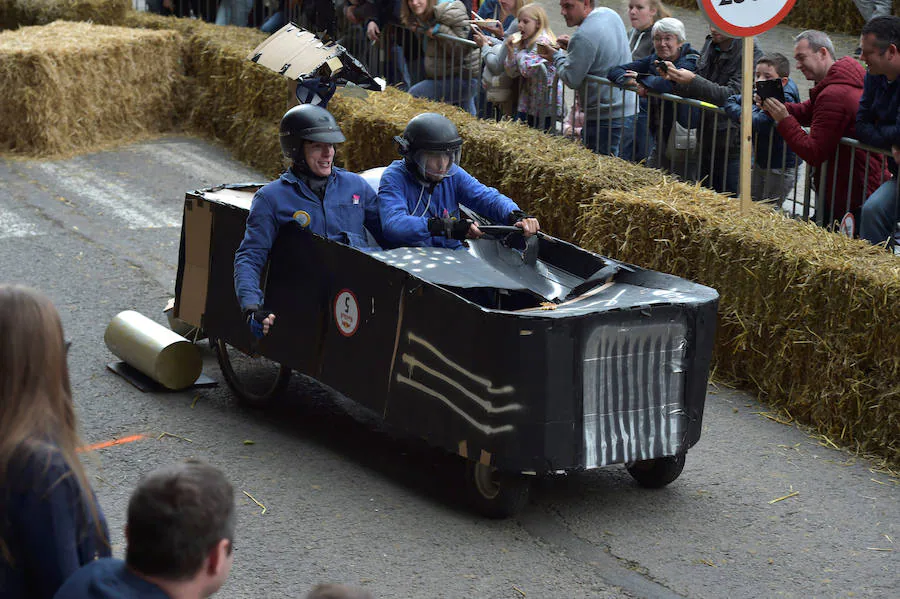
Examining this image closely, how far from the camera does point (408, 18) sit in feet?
43.8

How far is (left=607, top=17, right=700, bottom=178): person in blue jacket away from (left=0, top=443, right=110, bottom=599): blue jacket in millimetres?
7587

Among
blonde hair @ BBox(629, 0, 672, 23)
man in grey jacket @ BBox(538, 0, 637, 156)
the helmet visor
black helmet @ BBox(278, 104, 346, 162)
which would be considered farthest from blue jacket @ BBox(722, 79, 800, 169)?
black helmet @ BBox(278, 104, 346, 162)

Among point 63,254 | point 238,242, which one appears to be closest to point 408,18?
point 63,254

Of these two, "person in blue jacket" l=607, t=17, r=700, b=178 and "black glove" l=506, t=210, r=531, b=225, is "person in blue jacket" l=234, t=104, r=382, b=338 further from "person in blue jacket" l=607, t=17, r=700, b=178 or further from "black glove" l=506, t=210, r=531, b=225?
"person in blue jacket" l=607, t=17, r=700, b=178

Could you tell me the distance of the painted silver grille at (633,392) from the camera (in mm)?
6086

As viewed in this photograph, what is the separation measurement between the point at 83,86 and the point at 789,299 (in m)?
9.80

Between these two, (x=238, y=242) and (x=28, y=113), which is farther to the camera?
(x=28, y=113)

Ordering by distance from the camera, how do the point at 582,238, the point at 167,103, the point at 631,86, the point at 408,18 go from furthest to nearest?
the point at 167,103 → the point at 408,18 → the point at 631,86 → the point at 582,238

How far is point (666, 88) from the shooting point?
10164 mm

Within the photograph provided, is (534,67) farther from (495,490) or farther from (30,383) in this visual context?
(30,383)

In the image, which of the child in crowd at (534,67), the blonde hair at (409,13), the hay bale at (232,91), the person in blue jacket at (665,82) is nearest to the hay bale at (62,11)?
the hay bale at (232,91)

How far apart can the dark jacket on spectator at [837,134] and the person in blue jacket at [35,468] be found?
654 centimetres

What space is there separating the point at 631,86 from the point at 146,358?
464cm

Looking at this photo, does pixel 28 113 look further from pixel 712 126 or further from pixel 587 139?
pixel 712 126
